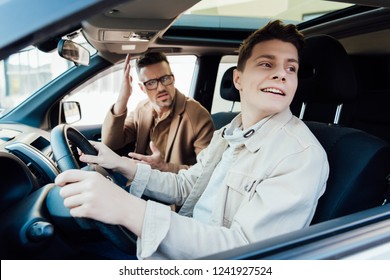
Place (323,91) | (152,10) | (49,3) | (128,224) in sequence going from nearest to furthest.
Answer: (49,3)
(128,224)
(323,91)
(152,10)

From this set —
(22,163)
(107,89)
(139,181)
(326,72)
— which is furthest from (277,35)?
(107,89)

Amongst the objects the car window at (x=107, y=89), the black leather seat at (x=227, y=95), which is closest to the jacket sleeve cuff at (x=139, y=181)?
the car window at (x=107, y=89)

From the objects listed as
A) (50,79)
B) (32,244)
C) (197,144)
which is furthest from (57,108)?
(32,244)

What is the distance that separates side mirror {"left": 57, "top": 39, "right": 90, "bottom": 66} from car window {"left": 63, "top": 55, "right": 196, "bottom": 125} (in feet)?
1.15

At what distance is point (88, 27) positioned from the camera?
2189mm

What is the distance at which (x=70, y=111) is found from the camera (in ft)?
9.16

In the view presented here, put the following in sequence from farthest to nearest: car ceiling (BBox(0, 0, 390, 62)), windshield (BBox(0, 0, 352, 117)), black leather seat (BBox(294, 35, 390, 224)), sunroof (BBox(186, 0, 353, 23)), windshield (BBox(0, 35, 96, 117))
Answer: sunroof (BBox(186, 0, 353, 23)), windshield (BBox(0, 35, 96, 117)), windshield (BBox(0, 0, 352, 117)), black leather seat (BBox(294, 35, 390, 224)), car ceiling (BBox(0, 0, 390, 62))

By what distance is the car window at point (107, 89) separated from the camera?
2742 mm

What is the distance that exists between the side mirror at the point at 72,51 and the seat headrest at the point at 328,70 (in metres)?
1.18

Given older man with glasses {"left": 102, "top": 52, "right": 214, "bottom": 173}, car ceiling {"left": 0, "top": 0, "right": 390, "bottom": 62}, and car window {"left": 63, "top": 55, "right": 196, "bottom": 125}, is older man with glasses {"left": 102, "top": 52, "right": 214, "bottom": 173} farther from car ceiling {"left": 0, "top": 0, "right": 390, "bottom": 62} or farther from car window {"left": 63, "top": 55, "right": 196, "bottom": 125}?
car ceiling {"left": 0, "top": 0, "right": 390, "bottom": 62}

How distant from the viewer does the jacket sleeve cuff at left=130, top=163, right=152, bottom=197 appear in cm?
172

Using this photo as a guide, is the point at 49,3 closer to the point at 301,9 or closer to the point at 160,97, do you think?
the point at 160,97

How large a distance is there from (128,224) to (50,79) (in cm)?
185

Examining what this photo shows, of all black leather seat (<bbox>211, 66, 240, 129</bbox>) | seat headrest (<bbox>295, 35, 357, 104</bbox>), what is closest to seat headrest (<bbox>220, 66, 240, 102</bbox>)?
black leather seat (<bbox>211, 66, 240, 129</bbox>)
